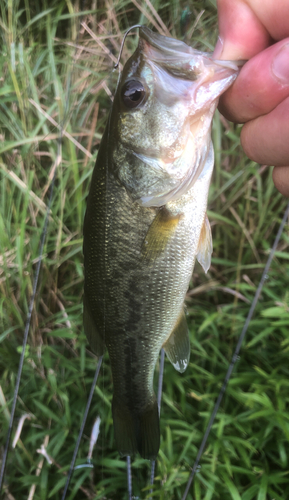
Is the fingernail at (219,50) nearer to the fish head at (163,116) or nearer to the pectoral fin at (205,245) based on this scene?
the fish head at (163,116)

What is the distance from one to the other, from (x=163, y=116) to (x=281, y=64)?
0.28 m

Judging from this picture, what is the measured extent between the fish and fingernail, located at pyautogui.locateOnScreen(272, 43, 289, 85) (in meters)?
0.11

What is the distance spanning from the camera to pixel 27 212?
1.63 meters

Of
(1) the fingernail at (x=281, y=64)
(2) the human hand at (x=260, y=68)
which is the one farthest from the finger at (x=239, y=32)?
(1) the fingernail at (x=281, y=64)

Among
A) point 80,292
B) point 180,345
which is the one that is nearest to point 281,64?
point 180,345

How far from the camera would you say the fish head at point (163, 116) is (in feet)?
2.25

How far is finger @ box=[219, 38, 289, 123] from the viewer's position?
605 millimetres

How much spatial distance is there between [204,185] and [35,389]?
1.42 metres

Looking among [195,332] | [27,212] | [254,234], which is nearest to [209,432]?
[195,332]

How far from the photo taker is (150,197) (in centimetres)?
79

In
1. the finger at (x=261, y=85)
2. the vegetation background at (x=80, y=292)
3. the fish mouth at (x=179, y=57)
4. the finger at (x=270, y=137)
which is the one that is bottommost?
the vegetation background at (x=80, y=292)

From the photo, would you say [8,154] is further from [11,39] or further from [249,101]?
[249,101]

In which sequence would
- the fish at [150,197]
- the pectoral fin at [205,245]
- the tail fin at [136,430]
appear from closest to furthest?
the fish at [150,197] → the pectoral fin at [205,245] → the tail fin at [136,430]

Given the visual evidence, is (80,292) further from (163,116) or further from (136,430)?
(163,116)
